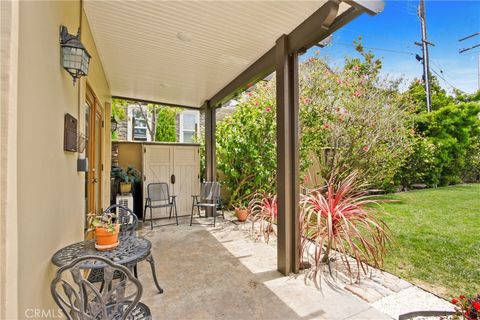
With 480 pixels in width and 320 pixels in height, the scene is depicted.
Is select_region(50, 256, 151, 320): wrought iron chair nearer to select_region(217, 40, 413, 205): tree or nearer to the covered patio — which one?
the covered patio

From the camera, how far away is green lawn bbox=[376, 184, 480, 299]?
2.49 m

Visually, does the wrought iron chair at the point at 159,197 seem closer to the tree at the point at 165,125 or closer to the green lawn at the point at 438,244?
the green lawn at the point at 438,244

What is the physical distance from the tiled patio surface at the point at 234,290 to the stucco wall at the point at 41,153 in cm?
104

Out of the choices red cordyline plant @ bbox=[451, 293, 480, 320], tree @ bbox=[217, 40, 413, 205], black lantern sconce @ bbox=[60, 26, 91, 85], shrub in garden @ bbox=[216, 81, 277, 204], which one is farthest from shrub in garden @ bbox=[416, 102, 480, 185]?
black lantern sconce @ bbox=[60, 26, 91, 85]

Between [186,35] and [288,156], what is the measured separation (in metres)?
1.80

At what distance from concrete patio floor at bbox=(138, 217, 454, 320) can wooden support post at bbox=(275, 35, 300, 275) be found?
0.31 meters

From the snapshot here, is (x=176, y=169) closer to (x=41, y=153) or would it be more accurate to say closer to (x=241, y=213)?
(x=241, y=213)

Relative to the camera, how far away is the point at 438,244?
3436mm

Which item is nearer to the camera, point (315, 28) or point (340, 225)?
point (315, 28)

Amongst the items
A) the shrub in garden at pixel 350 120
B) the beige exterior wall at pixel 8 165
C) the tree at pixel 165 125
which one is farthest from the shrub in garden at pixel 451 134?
the beige exterior wall at pixel 8 165

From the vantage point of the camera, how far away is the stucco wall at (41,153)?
108cm

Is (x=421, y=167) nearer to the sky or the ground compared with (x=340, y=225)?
nearer to the sky

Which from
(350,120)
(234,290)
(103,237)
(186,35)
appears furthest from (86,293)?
(350,120)

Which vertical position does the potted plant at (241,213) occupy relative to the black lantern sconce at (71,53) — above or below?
below
